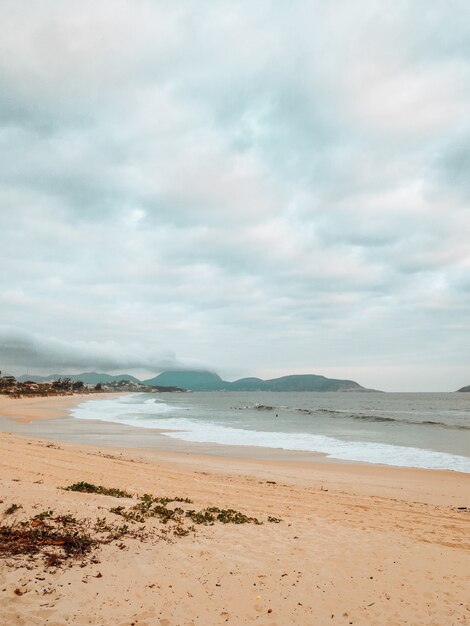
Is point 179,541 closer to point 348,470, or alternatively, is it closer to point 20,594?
point 20,594

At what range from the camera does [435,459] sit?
24.3 m

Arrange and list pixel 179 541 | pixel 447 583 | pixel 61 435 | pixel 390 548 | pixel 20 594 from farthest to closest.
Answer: pixel 61 435 → pixel 390 548 → pixel 179 541 → pixel 447 583 → pixel 20 594

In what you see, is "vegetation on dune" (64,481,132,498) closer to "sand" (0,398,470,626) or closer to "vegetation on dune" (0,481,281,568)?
"vegetation on dune" (0,481,281,568)

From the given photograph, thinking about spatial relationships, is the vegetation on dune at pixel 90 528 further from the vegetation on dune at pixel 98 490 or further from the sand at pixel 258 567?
the sand at pixel 258 567

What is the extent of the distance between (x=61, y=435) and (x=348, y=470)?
2190 cm

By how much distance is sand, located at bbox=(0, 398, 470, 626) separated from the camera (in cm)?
582

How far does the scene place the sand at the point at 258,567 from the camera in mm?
5820

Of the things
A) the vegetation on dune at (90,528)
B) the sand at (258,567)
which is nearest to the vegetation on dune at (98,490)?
the vegetation on dune at (90,528)

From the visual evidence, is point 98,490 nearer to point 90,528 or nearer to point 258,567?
point 90,528

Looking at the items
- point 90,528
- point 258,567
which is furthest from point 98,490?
point 258,567

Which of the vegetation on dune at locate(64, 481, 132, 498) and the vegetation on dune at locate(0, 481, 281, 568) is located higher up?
the vegetation on dune at locate(0, 481, 281, 568)

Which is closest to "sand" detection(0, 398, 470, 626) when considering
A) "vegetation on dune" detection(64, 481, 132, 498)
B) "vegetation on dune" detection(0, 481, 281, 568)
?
"vegetation on dune" detection(0, 481, 281, 568)

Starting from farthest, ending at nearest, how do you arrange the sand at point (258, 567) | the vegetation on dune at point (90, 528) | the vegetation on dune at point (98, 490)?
the vegetation on dune at point (98, 490), the vegetation on dune at point (90, 528), the sand at point (258, 567)

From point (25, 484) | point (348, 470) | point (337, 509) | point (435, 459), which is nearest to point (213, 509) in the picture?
point (337, 509)
